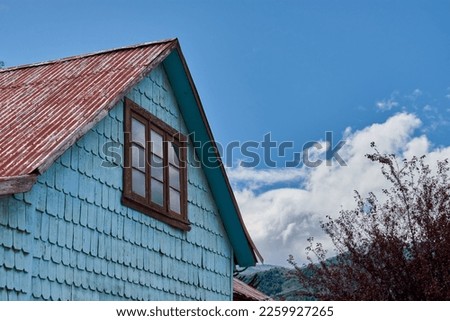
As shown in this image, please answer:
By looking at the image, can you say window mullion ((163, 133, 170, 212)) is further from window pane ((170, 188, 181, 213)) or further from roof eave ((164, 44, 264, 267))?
roof eave ((164, 44, 264, 267))

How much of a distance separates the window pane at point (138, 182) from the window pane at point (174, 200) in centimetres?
93

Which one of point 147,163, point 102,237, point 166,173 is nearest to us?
point 102,237

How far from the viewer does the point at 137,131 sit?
42.5 feet

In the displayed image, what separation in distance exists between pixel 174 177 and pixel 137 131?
4.26 feet

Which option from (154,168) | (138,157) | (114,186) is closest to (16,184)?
(114,186)

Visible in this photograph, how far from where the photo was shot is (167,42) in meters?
13.8

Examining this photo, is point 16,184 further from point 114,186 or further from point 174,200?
point 174,200

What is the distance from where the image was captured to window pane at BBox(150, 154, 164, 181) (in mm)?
13203

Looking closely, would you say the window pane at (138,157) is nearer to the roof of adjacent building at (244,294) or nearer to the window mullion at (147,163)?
the window mullion at (147,163)

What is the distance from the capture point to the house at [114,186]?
1039cm

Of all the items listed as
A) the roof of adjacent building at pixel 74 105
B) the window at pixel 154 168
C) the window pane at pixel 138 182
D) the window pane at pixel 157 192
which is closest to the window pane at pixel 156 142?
the window at pixel 154 168

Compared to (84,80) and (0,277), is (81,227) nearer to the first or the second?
(0,277)

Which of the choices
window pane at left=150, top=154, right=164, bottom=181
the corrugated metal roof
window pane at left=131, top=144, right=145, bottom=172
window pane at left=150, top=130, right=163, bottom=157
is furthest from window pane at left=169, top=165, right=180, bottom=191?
the corrugated metal roof
